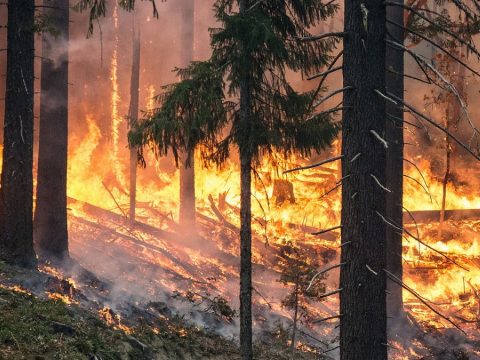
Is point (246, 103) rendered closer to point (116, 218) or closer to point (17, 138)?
point (17, 138)

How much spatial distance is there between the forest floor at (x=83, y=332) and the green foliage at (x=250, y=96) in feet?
9.75

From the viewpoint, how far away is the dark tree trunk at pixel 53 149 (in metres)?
11.4

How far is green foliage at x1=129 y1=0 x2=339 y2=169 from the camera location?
309 inches

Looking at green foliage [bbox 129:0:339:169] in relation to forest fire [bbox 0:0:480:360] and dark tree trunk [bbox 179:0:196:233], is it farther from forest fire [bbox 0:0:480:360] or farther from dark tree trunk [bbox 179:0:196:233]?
dark tree trunk [bbox 179:0:196:233]

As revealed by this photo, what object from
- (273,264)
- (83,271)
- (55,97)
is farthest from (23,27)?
(273,264)

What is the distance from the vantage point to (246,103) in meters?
8.42

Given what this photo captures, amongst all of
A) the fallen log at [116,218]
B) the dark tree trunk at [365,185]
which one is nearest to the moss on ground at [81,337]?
the dark tree trunk at [365,185]

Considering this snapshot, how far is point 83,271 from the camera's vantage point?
11.4 meters

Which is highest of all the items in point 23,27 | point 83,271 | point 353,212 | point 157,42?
point 157,42

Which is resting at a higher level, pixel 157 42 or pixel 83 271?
pixel 157 42

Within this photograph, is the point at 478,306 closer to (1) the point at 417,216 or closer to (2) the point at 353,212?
(1) the point at 417,216

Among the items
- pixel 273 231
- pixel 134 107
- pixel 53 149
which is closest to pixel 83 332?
pixel 53 149

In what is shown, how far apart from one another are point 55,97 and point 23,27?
7.90 feet

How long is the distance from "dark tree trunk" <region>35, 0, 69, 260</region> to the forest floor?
2061 millimetres
